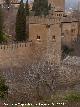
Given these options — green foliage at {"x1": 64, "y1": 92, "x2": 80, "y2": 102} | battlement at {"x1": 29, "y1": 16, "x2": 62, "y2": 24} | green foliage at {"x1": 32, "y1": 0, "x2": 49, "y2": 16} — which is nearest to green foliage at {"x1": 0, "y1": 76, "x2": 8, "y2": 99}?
green foliage at {"x1": 64, "y1": 92, "x2": 80, "y2": 102}

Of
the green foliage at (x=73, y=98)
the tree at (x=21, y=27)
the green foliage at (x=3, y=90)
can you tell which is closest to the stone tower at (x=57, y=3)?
the tree at (x=21, y=27)

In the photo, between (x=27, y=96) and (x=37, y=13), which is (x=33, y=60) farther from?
(x=27, y=96)

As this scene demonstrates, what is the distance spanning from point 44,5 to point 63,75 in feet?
29.2

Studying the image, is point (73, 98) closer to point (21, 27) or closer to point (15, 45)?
point (15, 45)

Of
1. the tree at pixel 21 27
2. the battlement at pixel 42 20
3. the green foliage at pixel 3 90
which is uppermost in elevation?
the battlement at pixel 42 20

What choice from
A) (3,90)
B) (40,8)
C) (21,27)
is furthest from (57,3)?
(3,90)

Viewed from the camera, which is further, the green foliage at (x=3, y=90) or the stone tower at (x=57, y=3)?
the stone tower at (x=57, y=3)

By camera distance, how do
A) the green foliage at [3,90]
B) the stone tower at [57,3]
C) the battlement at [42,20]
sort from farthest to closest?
the stone tower at [57,3] < the battlement at [42,20] < the green foliage at [3,90]

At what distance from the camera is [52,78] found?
24234 mm

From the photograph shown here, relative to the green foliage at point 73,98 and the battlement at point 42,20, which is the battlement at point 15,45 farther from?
the green foliage at point 73,98

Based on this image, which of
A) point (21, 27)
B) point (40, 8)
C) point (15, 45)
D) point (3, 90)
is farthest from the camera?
point (40, 8)

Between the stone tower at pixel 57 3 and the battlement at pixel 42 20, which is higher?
the battlement at pixel 42 20

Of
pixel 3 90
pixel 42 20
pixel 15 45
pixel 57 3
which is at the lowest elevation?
pixel 3 90

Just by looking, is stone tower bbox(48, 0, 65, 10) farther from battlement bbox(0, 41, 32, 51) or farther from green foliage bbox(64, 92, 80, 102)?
green foliage bbox(64, 92, 80, 102)
